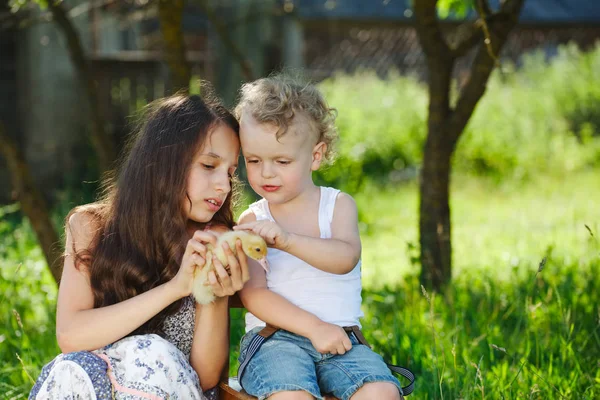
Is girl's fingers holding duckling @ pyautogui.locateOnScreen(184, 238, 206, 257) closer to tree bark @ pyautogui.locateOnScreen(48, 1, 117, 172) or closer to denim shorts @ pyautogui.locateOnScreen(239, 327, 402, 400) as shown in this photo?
denim shorts @ pyautogui.locateOnScreen(239, 327, 402, 400)

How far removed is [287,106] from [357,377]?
2.69 ft

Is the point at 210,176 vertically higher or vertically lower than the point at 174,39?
lower

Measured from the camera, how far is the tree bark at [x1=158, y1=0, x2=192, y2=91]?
441 cm

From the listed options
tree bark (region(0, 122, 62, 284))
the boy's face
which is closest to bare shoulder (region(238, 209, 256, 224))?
the boy's face

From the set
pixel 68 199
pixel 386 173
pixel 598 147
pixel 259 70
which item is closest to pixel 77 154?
pixel 68 199

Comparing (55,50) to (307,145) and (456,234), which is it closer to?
(456,234)

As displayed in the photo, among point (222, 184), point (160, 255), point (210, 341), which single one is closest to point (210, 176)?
point (222, 184)

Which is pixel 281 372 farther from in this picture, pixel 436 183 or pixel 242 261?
pixel 436 183

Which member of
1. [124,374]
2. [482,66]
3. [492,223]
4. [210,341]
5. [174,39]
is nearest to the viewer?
[124,374]

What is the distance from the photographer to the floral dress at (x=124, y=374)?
2.09 metres

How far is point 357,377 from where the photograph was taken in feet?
7.39

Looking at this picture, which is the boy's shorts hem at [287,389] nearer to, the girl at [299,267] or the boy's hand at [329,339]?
the girl at [299,267]

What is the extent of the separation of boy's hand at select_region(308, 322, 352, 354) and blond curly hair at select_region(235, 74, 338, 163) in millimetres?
571

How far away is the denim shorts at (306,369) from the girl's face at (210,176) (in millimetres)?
420
